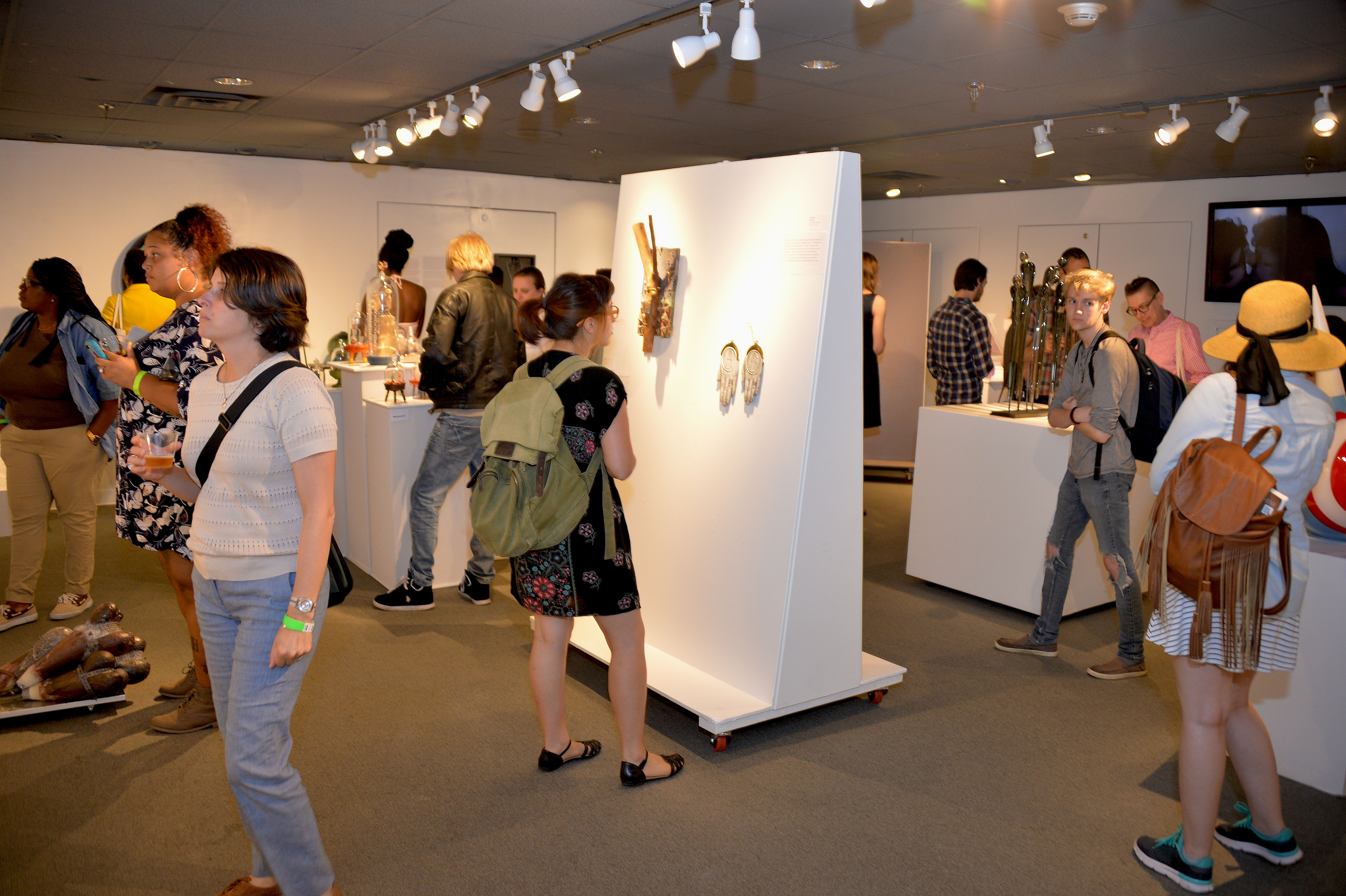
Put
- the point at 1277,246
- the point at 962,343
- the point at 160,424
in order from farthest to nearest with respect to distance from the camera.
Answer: the point at 1277,246
the point at 962,343
the point at 160,424

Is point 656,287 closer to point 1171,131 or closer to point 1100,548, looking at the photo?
point 1100,548

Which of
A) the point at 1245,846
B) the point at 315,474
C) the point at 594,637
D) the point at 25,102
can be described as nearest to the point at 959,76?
the point at 594,637

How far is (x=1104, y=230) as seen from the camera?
8227 millimetres

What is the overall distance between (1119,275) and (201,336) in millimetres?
7669

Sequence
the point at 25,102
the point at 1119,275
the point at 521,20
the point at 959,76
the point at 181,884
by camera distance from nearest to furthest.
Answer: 1. the point at 181,884
2. the point at 521,20
3. the point at 959,76
4. the point at 25,102
5. the point at 1119,275

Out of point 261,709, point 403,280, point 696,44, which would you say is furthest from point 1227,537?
point 403,280

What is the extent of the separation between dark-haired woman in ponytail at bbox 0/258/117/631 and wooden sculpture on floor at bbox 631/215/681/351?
7.69 ft

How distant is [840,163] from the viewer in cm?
302

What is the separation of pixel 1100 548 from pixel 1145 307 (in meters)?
2.44

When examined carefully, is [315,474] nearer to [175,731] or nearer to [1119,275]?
[175,731]

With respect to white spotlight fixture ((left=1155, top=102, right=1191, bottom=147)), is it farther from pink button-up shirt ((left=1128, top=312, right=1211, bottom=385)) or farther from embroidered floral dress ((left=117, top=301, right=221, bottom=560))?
embroidered floral dress ((left=117, top=301, right=221, bottom=560))

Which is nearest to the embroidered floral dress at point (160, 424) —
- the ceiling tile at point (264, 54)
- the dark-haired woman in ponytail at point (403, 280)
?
the ceiling tile at point (264, 54)

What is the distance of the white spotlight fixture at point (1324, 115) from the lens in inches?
166

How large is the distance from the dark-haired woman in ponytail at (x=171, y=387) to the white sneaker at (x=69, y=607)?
152 cm
